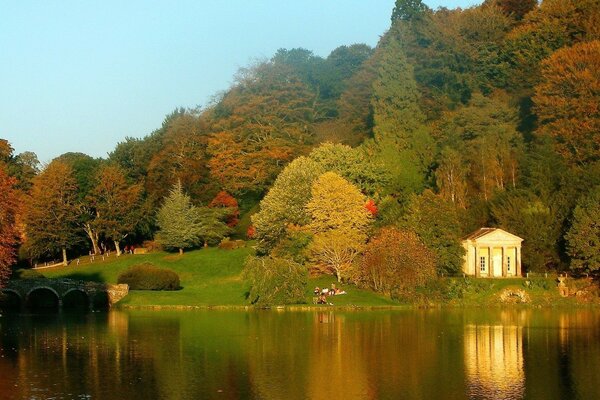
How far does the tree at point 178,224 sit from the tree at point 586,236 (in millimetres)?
40784

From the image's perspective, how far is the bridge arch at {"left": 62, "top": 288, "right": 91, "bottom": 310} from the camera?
259ft

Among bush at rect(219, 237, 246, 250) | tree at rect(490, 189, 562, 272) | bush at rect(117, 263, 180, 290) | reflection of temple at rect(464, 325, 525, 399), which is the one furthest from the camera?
bush at rect(219, 237, 246, 250)

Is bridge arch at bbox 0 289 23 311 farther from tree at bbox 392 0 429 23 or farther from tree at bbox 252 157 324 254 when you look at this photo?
tree at bbox 392 0 429 23

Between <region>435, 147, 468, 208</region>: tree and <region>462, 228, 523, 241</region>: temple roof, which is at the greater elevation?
<region>435, 147, 468, 208</region>: tree

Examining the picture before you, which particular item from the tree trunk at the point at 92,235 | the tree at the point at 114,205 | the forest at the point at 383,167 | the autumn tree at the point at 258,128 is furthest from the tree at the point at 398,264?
the tree trunk at the point at 92,235

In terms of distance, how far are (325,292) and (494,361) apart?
1284 inches

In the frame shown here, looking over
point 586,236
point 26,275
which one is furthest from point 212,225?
point 586,236

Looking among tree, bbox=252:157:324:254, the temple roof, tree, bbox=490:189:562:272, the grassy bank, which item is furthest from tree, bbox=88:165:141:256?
tree, bbox=490:189:562:272

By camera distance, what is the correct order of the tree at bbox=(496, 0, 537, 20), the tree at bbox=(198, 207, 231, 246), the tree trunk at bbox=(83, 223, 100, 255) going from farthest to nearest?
the tree at bbox=(496, 0, 537, 20) → the tree trunk at bbox=(83, 223, 100, 255) → the tree at bbox=(198, 207, 231, 246)

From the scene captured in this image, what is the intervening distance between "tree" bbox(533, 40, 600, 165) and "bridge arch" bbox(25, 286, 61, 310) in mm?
49020

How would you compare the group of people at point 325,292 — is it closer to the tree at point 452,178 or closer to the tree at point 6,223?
the tree at point 452,178

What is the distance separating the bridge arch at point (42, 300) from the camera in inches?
3184

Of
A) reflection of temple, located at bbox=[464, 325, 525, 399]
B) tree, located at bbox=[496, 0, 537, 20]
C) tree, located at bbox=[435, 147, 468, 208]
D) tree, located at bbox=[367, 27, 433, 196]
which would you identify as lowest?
reflection of temple, located at bbox=[464, 325, 525, 399]

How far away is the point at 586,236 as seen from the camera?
252 ft
